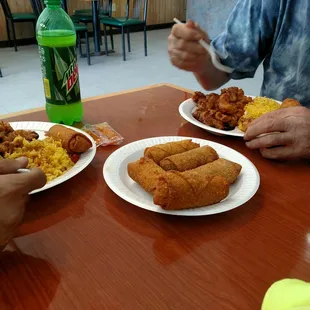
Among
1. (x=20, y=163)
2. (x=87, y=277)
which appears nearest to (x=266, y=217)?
(x=87, y=277)

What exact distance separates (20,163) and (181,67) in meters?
0.74

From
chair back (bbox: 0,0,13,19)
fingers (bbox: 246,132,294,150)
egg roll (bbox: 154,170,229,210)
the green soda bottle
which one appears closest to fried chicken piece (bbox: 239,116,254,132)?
fingers (bbox: 246,132,294,150)

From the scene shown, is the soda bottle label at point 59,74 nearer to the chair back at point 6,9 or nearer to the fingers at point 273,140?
the fingers at point 273,140

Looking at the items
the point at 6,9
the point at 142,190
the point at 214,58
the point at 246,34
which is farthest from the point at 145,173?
the point at 6,9

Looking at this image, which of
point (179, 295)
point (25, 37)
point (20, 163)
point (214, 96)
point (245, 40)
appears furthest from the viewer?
point (25, 37)

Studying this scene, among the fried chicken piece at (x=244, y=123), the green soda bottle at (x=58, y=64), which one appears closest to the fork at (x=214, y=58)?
the fried chicken piece at (x=244, y=123)

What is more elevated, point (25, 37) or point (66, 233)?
point (66, 233)

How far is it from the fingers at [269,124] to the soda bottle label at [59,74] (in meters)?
0.49

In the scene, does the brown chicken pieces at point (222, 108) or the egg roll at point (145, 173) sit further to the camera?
the brown chicken pieces at point (222, 108)

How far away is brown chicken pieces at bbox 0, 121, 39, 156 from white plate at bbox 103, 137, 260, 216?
0.72ft

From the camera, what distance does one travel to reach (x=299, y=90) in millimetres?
1261

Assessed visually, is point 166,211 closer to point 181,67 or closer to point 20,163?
point 20,163

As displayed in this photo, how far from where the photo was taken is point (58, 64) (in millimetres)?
926

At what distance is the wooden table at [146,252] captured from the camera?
50 cm
